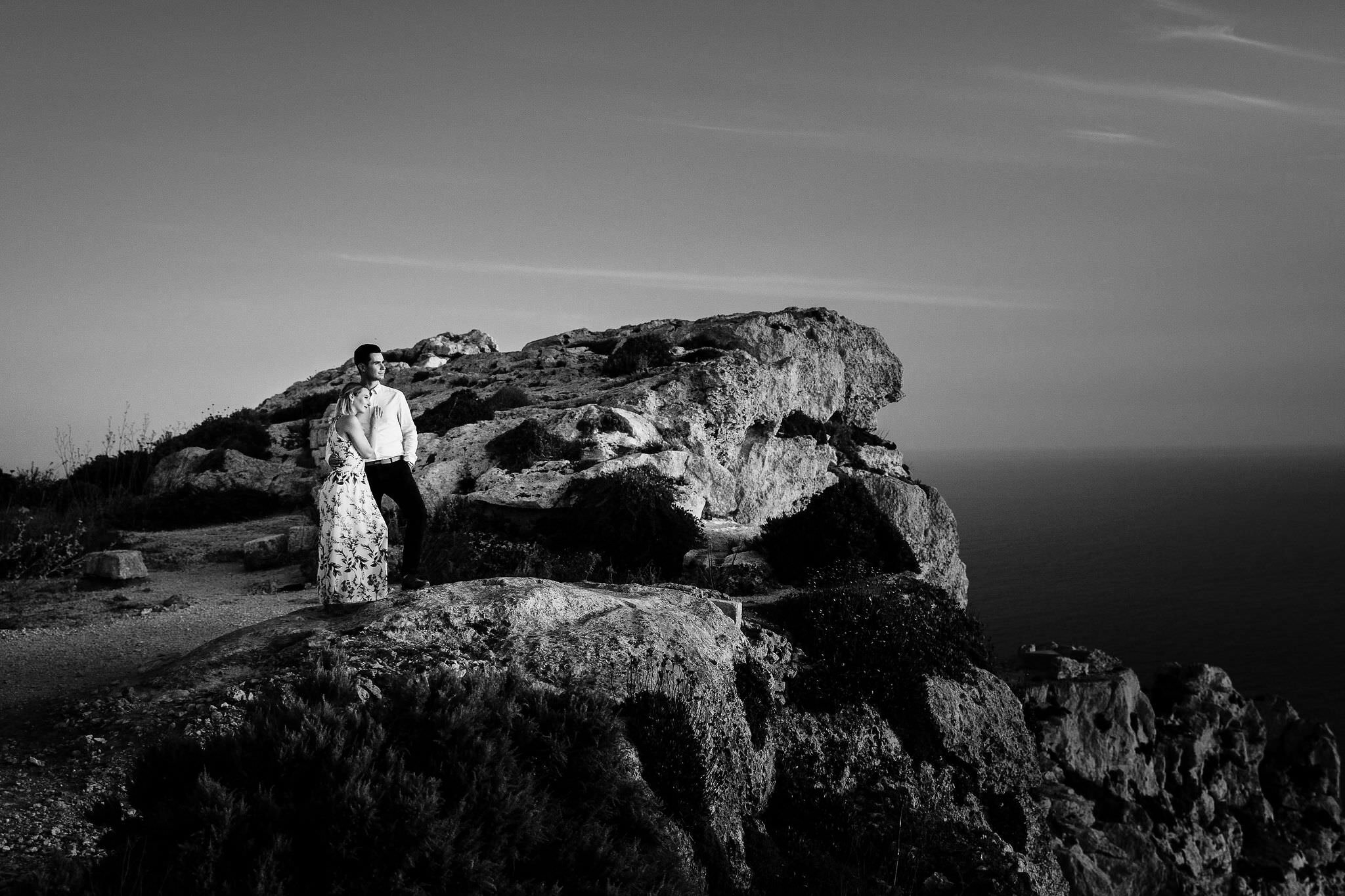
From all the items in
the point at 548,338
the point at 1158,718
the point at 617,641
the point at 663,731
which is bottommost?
the point at 1158,718

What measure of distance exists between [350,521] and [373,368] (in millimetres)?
1854

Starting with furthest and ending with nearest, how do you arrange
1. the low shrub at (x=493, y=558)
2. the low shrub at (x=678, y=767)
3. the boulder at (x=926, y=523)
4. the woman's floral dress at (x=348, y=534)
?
the boulder at (x=926, y=523) → the low shrub at (x=493, y=558) → the woman's floral dress at (x=348, y=534) → the low shrub at (x=678, y=767)

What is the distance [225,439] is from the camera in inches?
1059

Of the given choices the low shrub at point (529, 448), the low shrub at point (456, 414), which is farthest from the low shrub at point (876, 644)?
the low shrub at point (456, 414)

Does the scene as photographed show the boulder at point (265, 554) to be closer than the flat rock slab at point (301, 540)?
Yes

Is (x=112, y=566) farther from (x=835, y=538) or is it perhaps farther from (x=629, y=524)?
(x=835, y=538)

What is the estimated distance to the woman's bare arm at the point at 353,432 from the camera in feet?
30.2

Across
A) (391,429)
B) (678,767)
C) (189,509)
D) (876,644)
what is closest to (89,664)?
(391,429)

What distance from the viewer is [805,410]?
2702 centimetres

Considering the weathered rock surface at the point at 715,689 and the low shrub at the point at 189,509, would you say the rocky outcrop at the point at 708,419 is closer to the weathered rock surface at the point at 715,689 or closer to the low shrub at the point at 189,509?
the low shrub at the point at 189,509

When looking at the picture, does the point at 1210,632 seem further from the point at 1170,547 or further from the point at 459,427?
the point at 459,427

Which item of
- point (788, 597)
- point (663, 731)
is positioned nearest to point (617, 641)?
point (663, 731)

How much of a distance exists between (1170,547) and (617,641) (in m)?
101

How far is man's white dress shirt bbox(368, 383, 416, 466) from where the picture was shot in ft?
31.2
